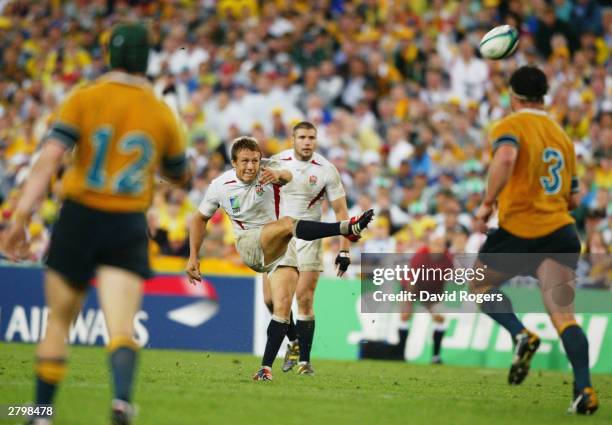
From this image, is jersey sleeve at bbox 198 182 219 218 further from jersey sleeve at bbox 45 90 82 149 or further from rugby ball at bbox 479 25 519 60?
jersey sleeve at bbox 45 90 82 149

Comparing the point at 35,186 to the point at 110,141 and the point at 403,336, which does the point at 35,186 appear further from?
the point at 403,336

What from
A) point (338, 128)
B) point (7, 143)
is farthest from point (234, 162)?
point (7, 143)

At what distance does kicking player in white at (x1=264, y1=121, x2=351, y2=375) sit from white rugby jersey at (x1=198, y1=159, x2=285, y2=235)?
0.59m

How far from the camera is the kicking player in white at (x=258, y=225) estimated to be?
436 inches

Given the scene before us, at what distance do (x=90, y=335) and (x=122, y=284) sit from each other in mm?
10547

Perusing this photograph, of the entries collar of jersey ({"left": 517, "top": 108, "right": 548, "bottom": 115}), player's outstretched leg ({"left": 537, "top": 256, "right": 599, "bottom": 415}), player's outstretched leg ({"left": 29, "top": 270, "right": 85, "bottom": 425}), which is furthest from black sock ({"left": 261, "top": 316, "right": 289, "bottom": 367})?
player's outstretched leg ({"left": 29, "top": 270, "right": 85, "bottom": 425})

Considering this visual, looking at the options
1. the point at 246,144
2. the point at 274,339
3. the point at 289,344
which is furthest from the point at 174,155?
the point at 289,344

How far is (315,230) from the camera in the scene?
11.0 m

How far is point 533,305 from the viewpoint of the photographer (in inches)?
632

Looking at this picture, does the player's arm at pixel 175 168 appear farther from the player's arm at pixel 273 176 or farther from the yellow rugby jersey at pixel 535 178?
the player's arm at pixel 273 176

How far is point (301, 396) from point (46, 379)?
3093 mm

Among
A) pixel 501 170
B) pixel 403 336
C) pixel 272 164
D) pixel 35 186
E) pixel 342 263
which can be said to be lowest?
pixel 403 336

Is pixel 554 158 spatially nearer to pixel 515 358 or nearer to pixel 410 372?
pixel 515 358

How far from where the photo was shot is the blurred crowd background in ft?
61.6
